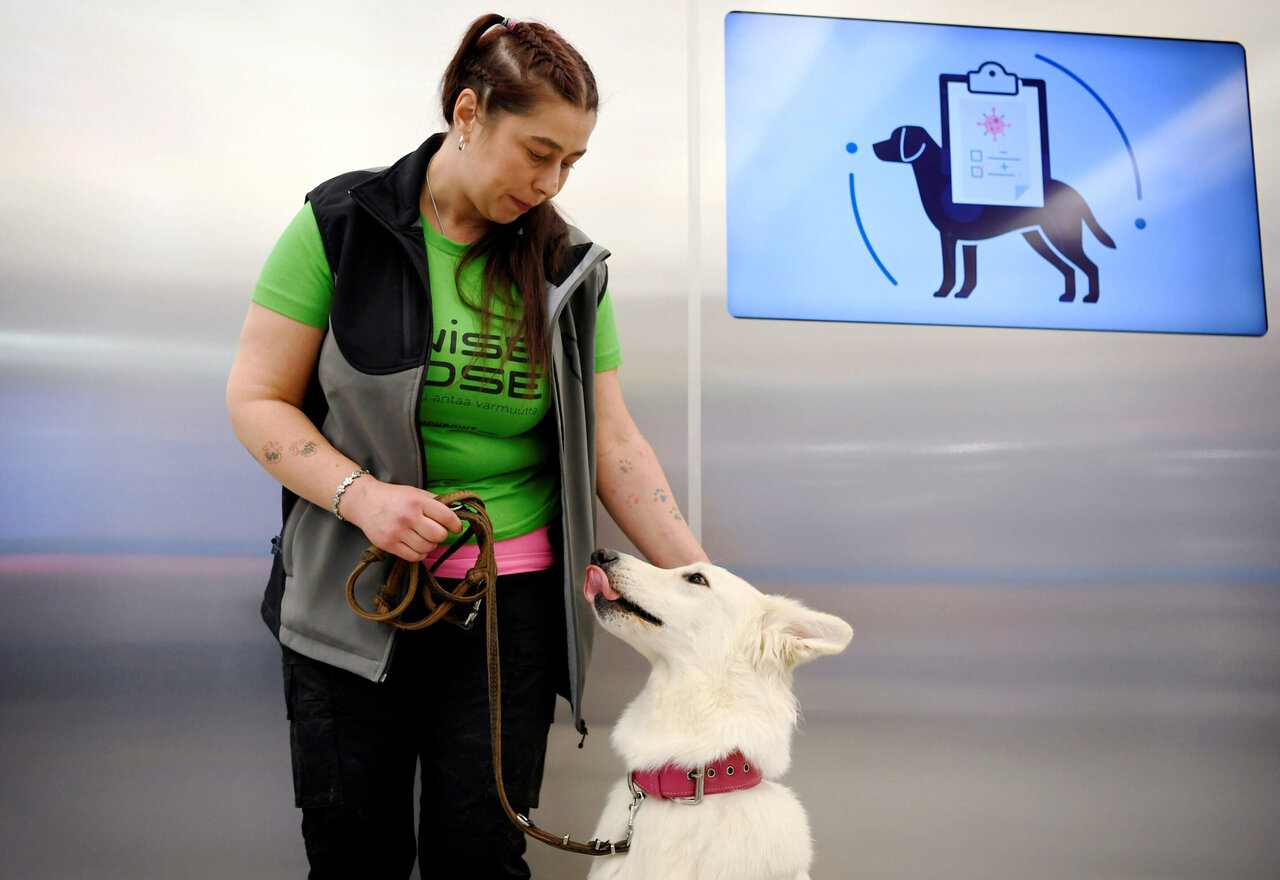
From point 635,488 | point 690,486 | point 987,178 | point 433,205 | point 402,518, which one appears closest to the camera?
point 402,518

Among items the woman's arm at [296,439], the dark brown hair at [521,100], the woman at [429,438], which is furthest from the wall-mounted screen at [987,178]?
the woman's arm at [296,439]

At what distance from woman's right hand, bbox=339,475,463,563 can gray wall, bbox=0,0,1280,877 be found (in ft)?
2.64

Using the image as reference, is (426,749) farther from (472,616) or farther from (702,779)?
(702,779)

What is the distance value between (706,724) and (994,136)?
1.70 metres

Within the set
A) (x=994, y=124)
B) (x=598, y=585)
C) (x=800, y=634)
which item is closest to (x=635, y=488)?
(x=598, y=585)

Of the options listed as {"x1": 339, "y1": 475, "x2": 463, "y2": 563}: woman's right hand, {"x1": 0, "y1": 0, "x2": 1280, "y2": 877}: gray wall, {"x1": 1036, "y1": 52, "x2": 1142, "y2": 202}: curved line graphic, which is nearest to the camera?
{"x1": 339, "y1": 475, "x2": 463, "y2": 563}: woman's right hand

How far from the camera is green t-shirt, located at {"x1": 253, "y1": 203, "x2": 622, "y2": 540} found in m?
1.30

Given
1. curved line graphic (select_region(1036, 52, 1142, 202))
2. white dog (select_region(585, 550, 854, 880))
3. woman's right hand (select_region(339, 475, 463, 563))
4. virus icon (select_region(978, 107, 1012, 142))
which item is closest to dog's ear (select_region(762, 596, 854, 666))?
white dog (select_region(585, 550, 854, 880))

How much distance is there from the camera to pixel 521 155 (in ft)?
4.29

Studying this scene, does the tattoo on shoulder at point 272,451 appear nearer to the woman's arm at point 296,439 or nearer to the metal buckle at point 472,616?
the woman's arm at point 296,439

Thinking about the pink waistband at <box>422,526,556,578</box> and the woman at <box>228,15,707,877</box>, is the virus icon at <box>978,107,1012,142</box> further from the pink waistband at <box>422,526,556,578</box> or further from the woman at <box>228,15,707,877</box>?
the pink waistband at <box>422,526,556,578</box>

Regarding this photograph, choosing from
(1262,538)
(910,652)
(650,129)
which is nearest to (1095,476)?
(1262,538)

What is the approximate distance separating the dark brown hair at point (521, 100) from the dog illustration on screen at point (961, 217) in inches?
42.4

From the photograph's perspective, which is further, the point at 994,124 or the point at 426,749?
the point at 994,124
